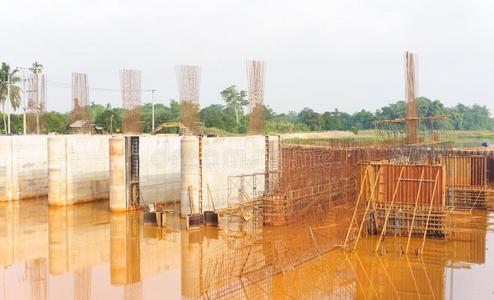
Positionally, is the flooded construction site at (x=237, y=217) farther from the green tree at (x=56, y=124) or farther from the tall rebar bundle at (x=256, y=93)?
the green tree at (x=56, y=124)

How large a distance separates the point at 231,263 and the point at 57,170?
1550 centimetres

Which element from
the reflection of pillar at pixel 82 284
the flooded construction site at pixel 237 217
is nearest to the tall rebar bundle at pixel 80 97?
the flooded construction site at pixel 237 217

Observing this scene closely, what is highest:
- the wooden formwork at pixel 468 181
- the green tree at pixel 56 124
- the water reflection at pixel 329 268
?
the green tree at pixel 56 124

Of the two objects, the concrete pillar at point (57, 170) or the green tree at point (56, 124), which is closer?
the concrete pillar at point (57, 170)

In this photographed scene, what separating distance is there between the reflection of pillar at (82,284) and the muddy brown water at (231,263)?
0.04 metres

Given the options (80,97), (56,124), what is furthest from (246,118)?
(80,97)

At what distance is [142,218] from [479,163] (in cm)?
1899

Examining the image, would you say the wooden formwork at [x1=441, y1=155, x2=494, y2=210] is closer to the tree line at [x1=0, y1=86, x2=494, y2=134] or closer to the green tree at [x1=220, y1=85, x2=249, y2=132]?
the tree line at [x1=0, y1=86, x2=494, y2=134]

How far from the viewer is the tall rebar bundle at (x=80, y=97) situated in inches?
1506

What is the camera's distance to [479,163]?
98.4 ft

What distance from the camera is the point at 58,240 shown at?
71.3 ft

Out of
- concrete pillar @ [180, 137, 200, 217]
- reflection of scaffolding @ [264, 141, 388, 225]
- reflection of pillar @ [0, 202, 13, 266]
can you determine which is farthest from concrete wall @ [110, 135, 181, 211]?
reflection of scaffolding @ [264, 141, 388, 225]

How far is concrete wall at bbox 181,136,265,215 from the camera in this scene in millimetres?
24312

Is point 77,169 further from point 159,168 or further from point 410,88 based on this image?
point 410,88
